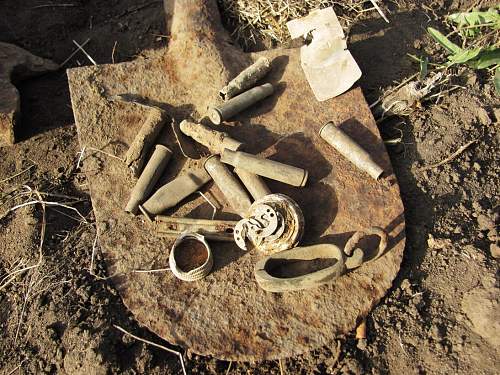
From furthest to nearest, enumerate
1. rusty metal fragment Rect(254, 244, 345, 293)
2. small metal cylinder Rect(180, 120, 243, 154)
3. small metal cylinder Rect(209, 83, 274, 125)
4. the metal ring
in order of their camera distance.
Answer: small metal cylinder Rect(209, 83, 274, 125) < small metal cylinder Rect(180, 120, 243, 154) < the metal ring < rusty metal fragment Rect(254, 244, 345, 293)

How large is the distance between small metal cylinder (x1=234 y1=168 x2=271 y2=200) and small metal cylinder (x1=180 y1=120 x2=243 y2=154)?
0.66 feet

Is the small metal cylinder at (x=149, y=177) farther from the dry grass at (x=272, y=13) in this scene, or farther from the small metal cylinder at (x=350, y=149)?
the dry grass at (x=272, y=13)

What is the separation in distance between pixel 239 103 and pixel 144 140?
31.3 inches

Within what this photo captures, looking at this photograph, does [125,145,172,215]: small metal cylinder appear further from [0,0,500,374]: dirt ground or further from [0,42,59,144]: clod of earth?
[0,42,59,144]: clod of earth

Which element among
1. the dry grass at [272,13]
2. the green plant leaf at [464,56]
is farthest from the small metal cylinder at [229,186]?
the green plant leaf at [464,56]

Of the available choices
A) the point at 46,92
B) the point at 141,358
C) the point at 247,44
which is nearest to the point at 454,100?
the point at 247,44

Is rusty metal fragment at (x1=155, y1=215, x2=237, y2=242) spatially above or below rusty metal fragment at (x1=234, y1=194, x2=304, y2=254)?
below

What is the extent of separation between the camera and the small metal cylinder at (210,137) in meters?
3.46

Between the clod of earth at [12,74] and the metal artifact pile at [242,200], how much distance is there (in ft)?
3.71

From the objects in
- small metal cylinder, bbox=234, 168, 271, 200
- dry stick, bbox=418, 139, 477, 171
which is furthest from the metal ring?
dry stick, bbox=418, 139, 477, 171

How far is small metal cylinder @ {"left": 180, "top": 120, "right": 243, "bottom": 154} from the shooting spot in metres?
3.46

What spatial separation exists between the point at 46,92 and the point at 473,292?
4.17 metres

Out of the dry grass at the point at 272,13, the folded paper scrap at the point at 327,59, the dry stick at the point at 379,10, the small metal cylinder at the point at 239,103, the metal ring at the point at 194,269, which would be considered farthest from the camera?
the dry grass at the point at 272,13

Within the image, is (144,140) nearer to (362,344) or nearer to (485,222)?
(362,344)
